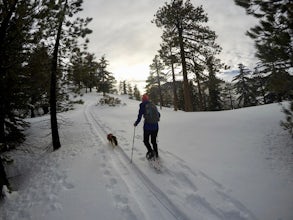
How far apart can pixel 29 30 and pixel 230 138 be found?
8.53 metres

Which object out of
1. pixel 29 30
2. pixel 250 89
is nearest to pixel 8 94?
pixel 29 30

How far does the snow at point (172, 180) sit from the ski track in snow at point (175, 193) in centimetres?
2

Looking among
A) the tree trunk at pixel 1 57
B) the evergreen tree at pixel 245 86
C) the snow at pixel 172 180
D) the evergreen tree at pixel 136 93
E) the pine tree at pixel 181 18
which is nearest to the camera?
the snow at pixel 172 180

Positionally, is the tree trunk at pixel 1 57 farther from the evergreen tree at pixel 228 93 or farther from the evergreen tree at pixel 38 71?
the evergreen tree at pixel 228 93

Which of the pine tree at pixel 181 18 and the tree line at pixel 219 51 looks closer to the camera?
the tree line at pixel 219 51

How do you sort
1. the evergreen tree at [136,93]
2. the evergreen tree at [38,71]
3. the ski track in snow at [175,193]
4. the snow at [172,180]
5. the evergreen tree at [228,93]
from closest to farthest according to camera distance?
the ski track in snow at [175,193], the snow at [172,180], the evergreen tree at [38,71], the evergreen tree at [228,93], the evergreen tree at [136,93]

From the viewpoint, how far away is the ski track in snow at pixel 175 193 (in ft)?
13.3

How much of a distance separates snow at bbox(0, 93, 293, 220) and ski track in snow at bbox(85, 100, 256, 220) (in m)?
0.02

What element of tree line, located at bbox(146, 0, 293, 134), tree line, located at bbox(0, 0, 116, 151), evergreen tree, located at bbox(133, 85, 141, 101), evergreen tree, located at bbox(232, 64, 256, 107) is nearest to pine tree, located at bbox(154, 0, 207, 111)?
tree line, located at bbox(146, 0, 293, 134)

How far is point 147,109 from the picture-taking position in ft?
22.3

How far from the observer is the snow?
425 centimetres

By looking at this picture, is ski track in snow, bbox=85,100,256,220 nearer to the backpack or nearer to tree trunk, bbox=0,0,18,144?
the backpack

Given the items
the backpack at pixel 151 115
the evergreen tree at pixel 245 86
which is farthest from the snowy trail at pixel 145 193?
the evergreen tree at pixel 245 86

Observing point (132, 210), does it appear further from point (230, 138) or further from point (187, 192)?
point (230, 138)
